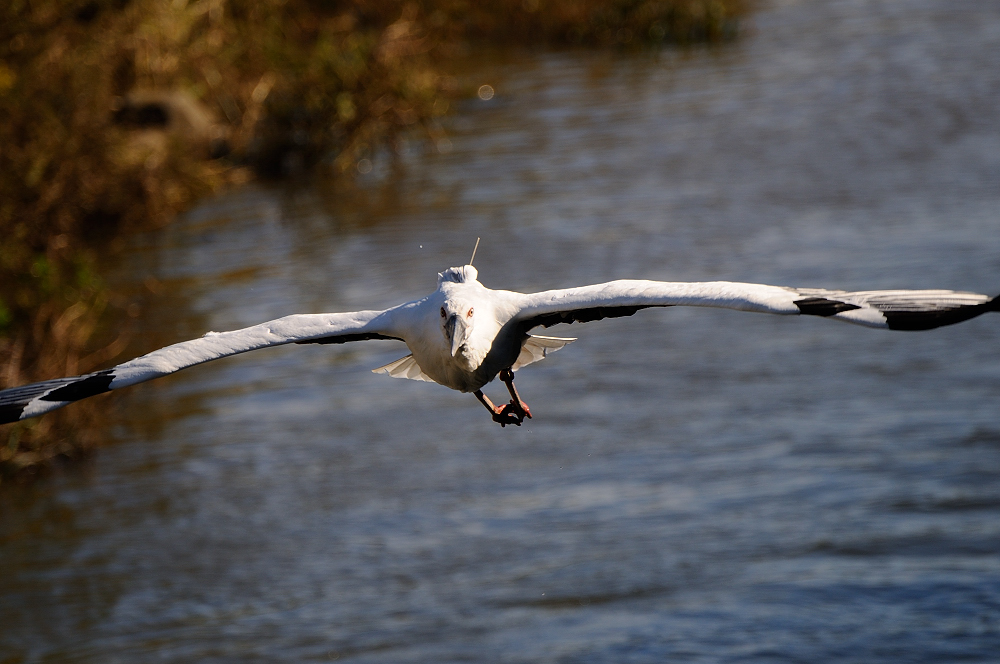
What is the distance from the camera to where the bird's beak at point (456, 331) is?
6850mm

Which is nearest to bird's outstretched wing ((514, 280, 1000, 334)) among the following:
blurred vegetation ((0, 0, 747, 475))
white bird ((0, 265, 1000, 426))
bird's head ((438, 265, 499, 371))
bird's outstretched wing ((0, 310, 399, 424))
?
white bird ((0, 265, 1000, 426))

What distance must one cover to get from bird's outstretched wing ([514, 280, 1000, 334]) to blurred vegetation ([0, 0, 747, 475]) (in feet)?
25.4

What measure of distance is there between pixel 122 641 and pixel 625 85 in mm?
18852

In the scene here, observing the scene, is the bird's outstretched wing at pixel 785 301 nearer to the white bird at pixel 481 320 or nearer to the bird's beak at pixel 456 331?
the white bird at pixel 481 320

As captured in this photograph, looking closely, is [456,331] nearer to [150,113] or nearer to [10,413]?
[10,413]

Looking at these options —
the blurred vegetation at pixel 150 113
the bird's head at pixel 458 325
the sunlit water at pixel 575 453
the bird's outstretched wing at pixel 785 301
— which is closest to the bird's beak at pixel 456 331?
the bird's head at pixel 458 325

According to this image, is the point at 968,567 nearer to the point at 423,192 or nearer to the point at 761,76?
the point at 423,192

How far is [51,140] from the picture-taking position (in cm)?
1691

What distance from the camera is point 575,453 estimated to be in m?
14.5

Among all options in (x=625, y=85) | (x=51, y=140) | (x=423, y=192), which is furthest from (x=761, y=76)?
(x=51, y=140)

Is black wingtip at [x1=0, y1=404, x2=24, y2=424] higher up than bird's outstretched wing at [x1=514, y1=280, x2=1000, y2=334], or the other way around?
bird's outstretched wing at [x1=514, y1=280, x2=1000, y2=334]

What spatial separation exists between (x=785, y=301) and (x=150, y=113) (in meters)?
16.6

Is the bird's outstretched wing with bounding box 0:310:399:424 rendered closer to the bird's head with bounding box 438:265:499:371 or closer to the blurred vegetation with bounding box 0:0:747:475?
the bird's head with bounding box 438:265:499:371

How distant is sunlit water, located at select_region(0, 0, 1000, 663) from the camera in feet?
39.5
